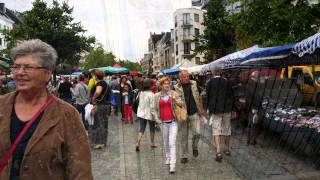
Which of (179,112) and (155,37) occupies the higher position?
(155,37)

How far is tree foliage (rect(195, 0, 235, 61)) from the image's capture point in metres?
32.1

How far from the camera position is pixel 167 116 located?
25.8 ft

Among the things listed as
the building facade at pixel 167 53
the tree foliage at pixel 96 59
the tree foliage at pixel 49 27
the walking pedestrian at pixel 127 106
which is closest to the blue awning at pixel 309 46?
the walking pedestrian at pixel 127 106

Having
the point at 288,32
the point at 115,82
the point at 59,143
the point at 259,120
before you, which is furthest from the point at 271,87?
the point at 115,82

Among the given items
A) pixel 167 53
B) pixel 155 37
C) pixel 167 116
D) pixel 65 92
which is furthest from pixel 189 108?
pixel 155 37

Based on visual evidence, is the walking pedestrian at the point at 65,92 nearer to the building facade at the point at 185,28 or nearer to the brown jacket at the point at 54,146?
the brown jacket at the point at 54,146

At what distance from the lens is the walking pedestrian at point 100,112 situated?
1020 centimetres

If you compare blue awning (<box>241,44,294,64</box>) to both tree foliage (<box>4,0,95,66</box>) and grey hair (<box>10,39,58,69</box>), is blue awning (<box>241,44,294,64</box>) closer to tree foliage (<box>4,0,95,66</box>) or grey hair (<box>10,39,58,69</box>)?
grey hair (<box>10,39,58,69</box>)

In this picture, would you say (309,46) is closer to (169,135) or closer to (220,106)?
(220,106)

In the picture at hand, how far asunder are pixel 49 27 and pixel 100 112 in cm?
1945

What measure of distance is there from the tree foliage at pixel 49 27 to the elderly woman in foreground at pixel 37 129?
25915 mm

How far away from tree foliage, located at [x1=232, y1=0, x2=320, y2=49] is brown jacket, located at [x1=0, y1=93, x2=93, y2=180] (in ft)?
40.8

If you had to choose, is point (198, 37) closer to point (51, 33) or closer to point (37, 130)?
point (51, 33)

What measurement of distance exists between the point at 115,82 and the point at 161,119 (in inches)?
368
